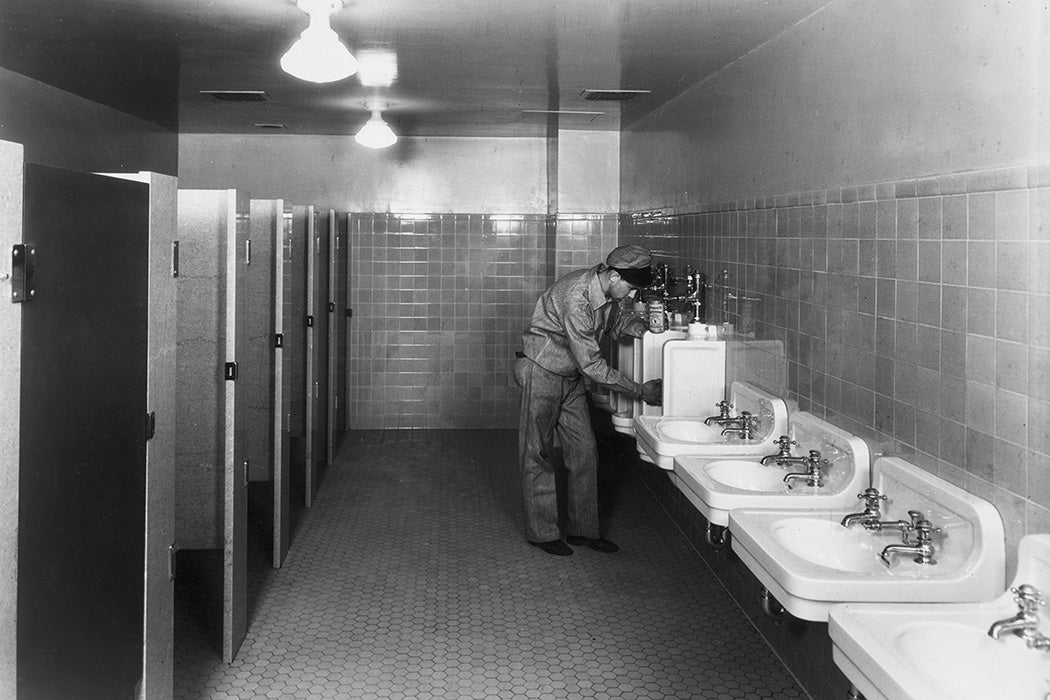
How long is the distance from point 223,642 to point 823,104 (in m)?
2.93

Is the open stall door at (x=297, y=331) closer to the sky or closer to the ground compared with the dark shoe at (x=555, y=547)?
closer to the sky

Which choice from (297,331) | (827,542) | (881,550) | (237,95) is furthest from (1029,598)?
(237,95)

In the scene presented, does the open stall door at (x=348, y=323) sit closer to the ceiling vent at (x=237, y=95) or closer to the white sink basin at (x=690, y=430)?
the ceiling vent at (x=237, y=95)

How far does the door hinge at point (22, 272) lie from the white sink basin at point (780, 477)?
1.93m

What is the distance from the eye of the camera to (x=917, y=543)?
7.93 feet

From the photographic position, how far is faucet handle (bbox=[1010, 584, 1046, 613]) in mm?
1932

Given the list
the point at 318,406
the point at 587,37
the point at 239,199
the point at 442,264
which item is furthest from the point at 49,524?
the point at 442,264

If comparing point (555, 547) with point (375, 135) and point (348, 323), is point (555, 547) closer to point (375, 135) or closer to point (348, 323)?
point (375, 135)

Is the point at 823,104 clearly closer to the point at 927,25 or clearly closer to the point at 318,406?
the point at 927,25

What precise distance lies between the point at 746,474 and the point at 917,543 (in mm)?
920

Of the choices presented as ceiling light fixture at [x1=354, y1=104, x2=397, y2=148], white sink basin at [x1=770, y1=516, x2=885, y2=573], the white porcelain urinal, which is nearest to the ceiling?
ceiling light fixture at [x1=354, y1=104, x2=397, y2=148]

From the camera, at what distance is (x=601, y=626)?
3789 millimetres

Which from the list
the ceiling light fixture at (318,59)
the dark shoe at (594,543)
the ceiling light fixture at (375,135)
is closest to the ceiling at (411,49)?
the ceiling light fixture at (375,135)

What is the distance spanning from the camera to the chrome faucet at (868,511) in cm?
256
